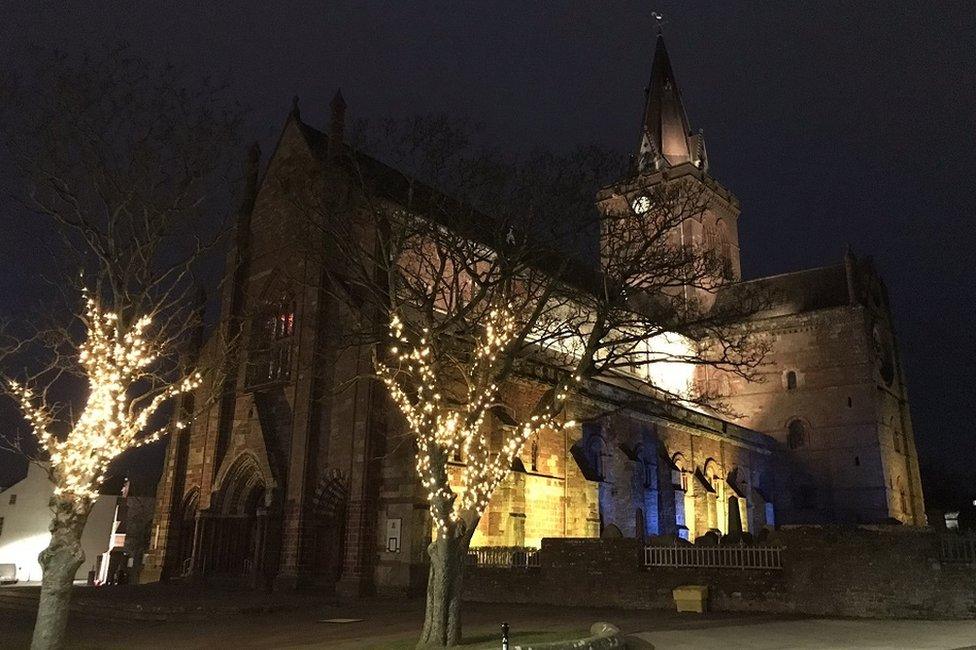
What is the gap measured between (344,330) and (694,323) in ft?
43.6

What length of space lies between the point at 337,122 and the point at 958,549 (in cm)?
2434

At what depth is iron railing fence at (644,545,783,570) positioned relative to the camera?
19328 millimetres

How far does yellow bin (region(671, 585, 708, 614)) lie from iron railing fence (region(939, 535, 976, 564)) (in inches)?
220

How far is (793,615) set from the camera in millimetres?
18109

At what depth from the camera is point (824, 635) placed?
45.5 ft

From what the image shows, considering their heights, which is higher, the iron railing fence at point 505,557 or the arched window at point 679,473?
the arched window at point 679,473

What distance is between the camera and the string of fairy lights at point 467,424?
13133 mm

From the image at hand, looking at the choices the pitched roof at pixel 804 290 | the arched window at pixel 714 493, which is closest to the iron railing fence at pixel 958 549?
the arched window at pixel 714 493

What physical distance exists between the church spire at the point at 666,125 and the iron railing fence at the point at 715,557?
3659 cm

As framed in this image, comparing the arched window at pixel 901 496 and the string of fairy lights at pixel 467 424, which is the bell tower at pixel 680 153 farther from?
the string of fairy lights at pixel 467 424

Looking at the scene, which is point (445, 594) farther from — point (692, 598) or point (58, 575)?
point (692, 598)

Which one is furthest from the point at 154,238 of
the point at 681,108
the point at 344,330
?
the point at 681,108

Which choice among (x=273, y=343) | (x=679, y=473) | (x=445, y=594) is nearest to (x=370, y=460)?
(x=273, y=343)

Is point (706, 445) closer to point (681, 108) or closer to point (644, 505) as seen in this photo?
point (644, 505)
